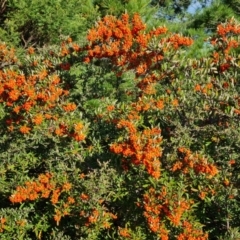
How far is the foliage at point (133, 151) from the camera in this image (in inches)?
147

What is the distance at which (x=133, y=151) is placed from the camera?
3.51 meters

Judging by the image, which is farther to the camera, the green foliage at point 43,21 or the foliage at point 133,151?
the green foliage at point 43,21

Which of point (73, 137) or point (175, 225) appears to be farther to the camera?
point (73, 137)

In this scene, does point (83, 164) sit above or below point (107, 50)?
below

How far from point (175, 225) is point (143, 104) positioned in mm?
1172

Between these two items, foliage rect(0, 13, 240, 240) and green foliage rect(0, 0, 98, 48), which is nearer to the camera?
foliage rect(0, 13, 240, 240)

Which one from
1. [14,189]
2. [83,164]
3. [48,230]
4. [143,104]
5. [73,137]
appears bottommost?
[48,230]

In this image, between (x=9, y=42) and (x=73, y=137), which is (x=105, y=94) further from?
(x=9, y=42)

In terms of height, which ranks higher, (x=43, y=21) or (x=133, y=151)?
(x=133, y=151)

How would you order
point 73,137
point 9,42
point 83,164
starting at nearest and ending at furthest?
1. point 73,137
2. point 83,164
3. point 9,42

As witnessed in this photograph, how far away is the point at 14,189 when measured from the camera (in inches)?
165

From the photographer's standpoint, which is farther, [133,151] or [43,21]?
[43,21]

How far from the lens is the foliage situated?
147 inches

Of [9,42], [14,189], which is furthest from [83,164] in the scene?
[9,42]
